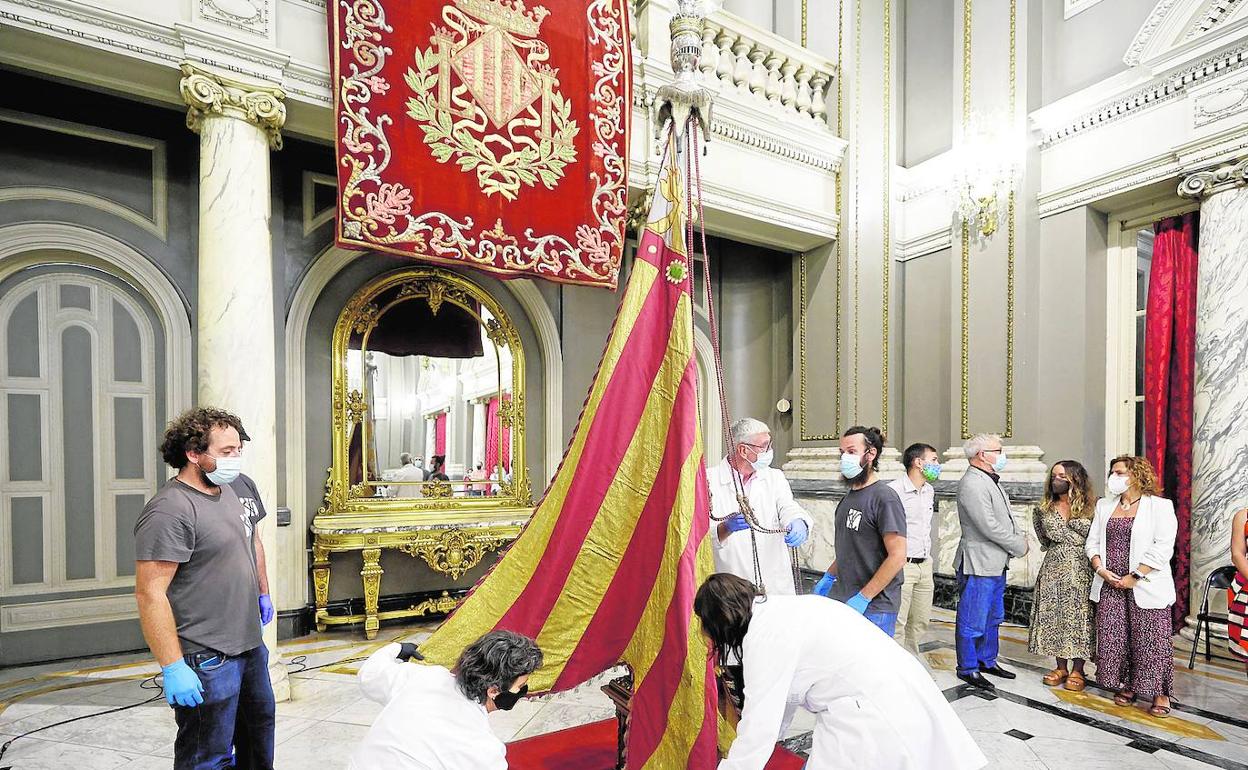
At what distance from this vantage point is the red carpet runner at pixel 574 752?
2609 mm

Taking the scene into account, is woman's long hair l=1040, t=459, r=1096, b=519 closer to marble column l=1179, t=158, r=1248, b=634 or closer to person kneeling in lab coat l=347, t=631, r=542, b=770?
marble column l=1179, t=158, r=1248, b=634

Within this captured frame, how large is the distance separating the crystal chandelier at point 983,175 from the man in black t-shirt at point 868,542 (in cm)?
336

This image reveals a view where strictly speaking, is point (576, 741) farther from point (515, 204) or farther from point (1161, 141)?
point (1161, 141)

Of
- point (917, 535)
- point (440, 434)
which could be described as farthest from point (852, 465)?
point (440, 434)

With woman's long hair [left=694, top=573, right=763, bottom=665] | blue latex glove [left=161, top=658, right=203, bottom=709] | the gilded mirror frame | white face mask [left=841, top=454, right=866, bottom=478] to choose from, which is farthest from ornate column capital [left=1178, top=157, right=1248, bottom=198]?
blue latex glove [left=161, top=658, right=203, bottom=709]

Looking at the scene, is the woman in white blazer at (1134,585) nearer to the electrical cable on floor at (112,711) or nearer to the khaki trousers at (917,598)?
the khaki trousers at (917,598)

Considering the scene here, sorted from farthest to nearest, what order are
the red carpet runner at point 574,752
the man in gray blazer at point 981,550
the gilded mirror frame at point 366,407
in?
the gilded mirror frame at point 366,407, the man in gray blazer at point 981,550, the red carpet runner at point 574,752

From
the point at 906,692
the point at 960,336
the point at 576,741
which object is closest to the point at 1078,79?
the point at 960,336

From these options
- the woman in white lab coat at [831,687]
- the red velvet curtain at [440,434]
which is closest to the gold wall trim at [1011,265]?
the woman in white lab coat at [831,687]

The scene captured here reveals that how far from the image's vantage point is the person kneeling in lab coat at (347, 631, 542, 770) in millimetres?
1377

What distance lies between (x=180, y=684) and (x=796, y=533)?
83.6 inches

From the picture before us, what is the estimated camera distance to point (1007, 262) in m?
5.18

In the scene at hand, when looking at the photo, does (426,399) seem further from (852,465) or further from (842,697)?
(842,697)

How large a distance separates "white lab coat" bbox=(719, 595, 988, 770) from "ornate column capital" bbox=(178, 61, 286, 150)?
339 cm
